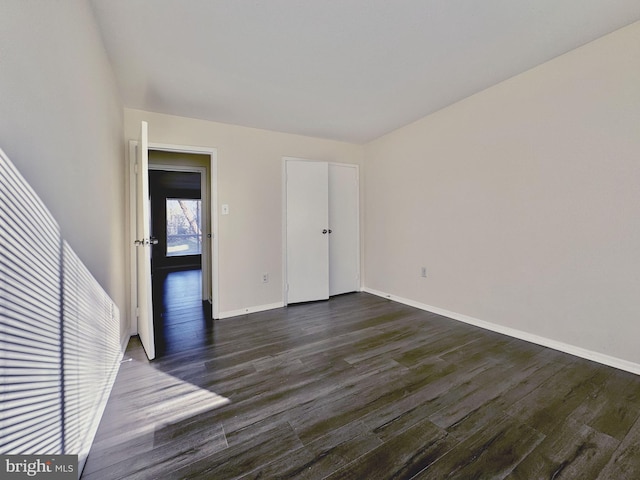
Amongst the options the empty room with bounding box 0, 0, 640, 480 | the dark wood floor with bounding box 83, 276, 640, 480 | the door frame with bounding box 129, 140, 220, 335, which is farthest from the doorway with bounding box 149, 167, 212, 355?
the dark wood floor with bounding box 83, 276, 640, 480

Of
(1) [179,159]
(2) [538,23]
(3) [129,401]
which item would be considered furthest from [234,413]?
(1) [179,159]

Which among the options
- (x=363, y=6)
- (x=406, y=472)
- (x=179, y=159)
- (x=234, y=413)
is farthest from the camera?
(x=179, y=159)

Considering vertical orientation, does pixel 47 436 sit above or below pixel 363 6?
below

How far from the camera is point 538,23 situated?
1777 mm

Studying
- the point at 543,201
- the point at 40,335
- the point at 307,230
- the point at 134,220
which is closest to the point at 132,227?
the point at 134,220

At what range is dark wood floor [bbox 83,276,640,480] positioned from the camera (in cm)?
118

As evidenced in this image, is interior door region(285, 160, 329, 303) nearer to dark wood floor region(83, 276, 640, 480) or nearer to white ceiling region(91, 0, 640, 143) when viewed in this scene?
white ceiling region(91, 0, 640, 143)

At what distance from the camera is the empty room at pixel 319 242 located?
1.09m

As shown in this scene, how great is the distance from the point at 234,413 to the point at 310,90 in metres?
2.66

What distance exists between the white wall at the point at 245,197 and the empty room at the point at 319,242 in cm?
3

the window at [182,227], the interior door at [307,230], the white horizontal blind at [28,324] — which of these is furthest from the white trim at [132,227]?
the window at [182,227]

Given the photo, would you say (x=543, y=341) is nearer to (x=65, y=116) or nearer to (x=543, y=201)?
(x=543, y=201)

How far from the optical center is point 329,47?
6.48 feet

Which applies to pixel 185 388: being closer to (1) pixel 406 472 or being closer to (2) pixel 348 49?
(1) pixel 406 472
